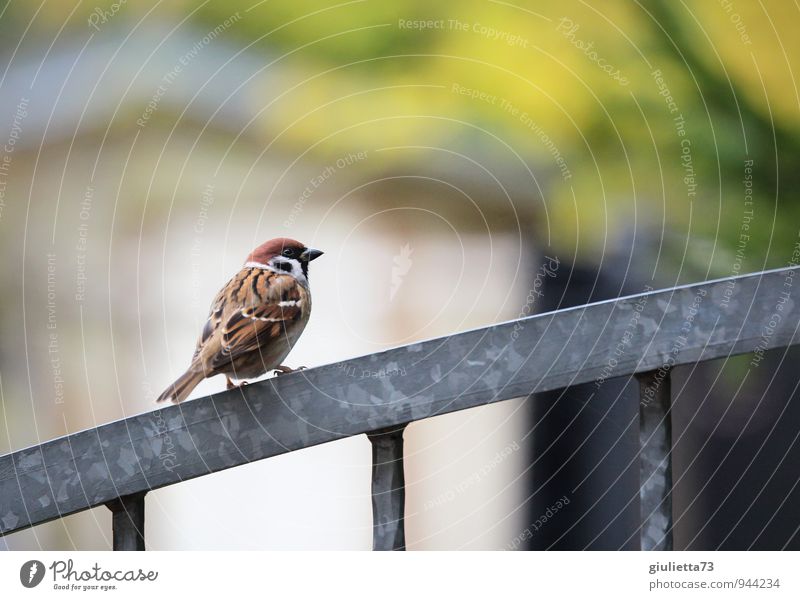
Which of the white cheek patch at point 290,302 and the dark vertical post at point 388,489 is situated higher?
the white cheek patch at point 290,302

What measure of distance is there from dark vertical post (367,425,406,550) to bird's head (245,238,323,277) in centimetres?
30

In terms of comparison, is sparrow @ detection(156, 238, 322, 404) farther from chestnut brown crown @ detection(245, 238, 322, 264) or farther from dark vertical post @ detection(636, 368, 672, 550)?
dark vertical post @ detection(636, 368, 672, 550)

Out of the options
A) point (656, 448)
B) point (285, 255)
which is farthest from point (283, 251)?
point (656, 448)

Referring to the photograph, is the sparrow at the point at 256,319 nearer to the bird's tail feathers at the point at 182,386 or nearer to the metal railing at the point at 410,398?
the bird's tail feathers at the point at 182,386

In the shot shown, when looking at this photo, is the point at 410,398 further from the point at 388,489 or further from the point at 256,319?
the point at 256,319

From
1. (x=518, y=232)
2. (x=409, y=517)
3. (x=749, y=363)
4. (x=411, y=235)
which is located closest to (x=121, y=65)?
(x=411, y=235)

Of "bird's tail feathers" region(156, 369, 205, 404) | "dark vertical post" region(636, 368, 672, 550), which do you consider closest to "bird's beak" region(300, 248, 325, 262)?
"bird's tail feathers" region(156, 369, 205, 404)

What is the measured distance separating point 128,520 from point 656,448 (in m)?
0.34

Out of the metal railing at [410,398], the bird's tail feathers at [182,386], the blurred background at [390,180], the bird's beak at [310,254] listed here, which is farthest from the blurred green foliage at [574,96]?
the metal railing at [410,398]

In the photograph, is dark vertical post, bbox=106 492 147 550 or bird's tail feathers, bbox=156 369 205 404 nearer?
dark vertical post, bbox=106 492 147 550

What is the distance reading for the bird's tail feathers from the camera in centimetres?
72

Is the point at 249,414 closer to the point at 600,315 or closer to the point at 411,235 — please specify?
the point at 600,315

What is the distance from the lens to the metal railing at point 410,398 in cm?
49

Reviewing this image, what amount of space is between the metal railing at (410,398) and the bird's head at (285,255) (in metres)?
0.23
